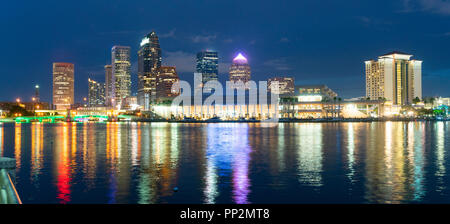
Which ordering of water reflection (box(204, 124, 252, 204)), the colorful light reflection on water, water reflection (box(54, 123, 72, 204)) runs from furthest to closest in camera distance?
water reflection (box(204, 124, 252, 204)) → water reflection (box(54, 123, 72, 204)) → the colorful light reflection on water

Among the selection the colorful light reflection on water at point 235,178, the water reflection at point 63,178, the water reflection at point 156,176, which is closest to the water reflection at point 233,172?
the colorful light reflection on water at point 235,178

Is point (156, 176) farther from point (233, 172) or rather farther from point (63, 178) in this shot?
point (63, 178)

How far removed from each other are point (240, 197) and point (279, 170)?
9.43 metres

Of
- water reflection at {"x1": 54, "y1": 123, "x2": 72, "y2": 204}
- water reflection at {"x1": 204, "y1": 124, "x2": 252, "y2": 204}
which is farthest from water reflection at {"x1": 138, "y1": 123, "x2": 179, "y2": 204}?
water reflection at {"x1": 54, "y1": 123, "x2": 72, "y2": 204}

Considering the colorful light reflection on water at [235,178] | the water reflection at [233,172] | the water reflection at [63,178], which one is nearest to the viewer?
the colorful light reflection on water at [235,178]

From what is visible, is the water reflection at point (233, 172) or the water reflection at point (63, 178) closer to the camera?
the water reflection at point (63, 178)

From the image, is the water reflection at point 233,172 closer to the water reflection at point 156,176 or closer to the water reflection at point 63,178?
the water reflection at point 156,176

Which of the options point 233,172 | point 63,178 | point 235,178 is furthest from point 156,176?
point 63,178

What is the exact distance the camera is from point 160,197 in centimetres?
1939

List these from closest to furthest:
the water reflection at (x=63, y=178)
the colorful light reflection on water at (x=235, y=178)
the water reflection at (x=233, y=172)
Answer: the colorful light reflection on water at (x=235, y=178), the water reflection at (x=63, y=178), the water reflection at (x=233, y=172)

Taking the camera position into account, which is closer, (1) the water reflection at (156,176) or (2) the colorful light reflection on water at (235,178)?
(2) the colorful light reflection on water at (235,178)

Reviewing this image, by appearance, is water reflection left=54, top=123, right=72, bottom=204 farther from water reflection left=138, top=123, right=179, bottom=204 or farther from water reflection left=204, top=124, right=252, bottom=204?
water reflection left=204, top=124, right=252, bottom=204
